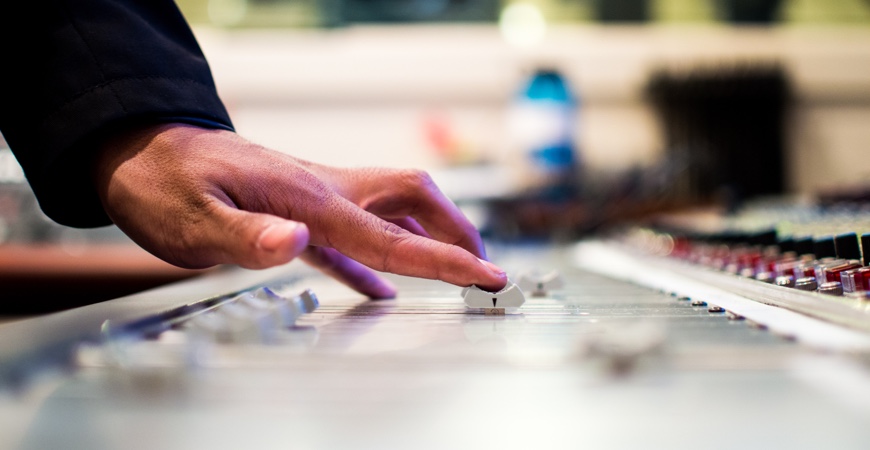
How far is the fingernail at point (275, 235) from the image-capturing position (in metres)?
0.48

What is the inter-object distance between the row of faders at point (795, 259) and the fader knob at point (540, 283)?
0.18 metres

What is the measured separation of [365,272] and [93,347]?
375 mm

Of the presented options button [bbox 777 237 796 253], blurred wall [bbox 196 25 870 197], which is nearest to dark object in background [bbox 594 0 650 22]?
blurred wall [bbox 196 25 870 197]

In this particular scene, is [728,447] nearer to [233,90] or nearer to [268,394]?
[268,394]

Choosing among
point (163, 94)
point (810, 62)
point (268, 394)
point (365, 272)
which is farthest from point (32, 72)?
point (810, 62)

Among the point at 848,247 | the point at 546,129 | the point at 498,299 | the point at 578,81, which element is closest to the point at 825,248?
the point at 848,247

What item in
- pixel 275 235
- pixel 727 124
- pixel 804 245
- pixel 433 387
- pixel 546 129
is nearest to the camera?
pixel 433 387

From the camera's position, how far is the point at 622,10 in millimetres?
3469

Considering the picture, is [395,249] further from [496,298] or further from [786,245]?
[786,245]

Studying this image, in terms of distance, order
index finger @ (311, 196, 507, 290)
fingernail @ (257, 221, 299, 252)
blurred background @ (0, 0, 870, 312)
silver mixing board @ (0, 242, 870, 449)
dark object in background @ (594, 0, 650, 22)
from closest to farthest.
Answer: silver mixing board @ (0, 242, 870, 449)
fingernail @ (257, 221, 299, 252)
index finger @ (311, 196, 507, 290)
blurred background @ (0, 0, 870, 312)
dark object in background @ (594, 0, 650, 22)

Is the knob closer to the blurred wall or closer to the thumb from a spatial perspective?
the thumb

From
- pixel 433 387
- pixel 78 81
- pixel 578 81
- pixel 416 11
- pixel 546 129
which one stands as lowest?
pixel 433 387

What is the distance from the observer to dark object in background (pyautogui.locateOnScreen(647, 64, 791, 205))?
3256 millimetres

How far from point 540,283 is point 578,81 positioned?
2703 mm
